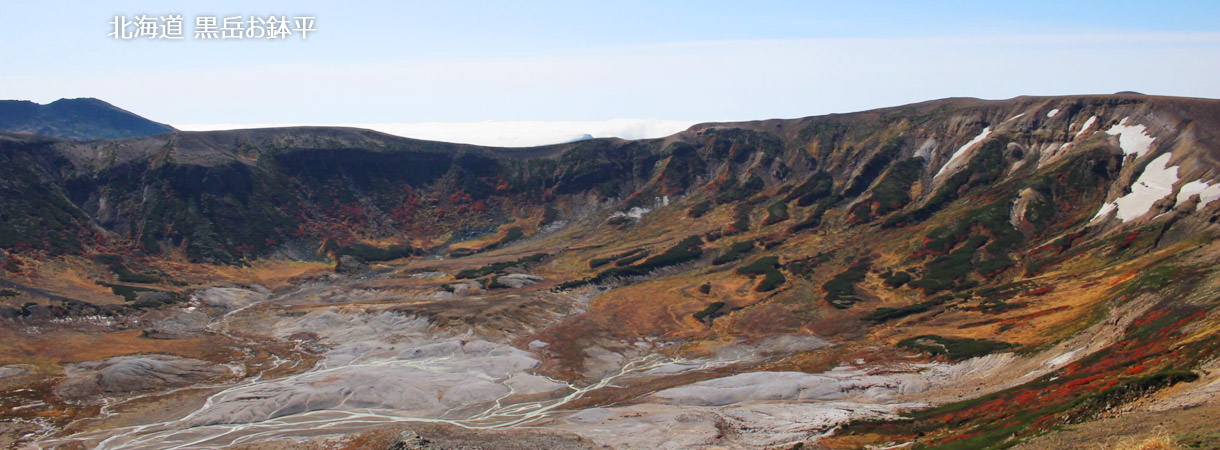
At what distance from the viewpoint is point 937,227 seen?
147m

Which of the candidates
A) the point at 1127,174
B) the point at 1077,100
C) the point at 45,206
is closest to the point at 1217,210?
the point at 1127,174

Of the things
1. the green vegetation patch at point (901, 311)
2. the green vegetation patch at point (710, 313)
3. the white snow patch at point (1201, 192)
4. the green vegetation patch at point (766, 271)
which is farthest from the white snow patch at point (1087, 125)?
the green vegetation patch at point (710, 313)

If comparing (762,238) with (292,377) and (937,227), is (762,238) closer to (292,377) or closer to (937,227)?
(937,227)

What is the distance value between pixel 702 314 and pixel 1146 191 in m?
80.7

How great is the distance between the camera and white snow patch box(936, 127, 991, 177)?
17738 centimetres

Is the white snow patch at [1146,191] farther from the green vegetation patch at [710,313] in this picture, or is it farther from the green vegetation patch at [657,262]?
the green vegetation patch at [657,262]

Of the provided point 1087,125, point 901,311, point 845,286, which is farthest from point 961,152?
point 901,311

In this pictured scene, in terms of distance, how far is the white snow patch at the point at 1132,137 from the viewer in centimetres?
14225

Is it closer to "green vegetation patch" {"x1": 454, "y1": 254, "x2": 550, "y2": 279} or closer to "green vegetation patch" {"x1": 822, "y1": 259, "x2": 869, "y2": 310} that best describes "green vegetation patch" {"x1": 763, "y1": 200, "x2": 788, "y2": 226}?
"green vegetation patch" {"x1": 822, "y1": 259, "x2": 869, "y2": 310}

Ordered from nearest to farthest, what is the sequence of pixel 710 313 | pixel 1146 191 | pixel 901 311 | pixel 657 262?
pixel 901 311 < pixel 1146 191 < pixel 710 313 < pixel 657 262

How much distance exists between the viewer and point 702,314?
417 feet

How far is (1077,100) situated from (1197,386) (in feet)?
516

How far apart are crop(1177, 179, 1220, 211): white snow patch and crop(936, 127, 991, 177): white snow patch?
59542 mm

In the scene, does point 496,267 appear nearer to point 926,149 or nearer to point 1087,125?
point 926,149
